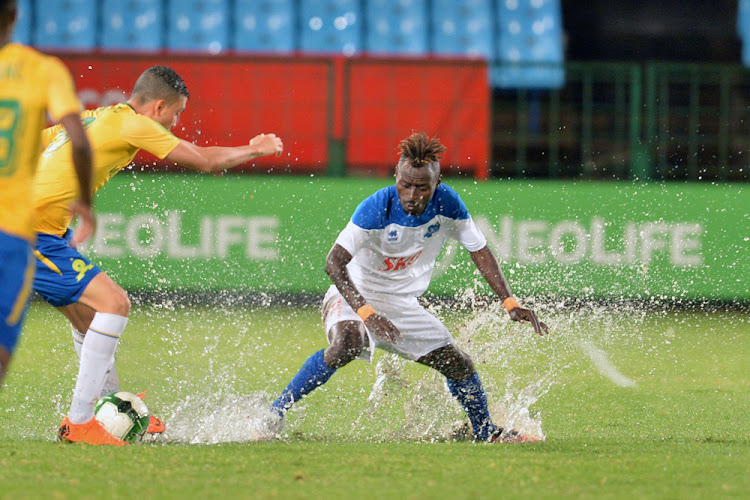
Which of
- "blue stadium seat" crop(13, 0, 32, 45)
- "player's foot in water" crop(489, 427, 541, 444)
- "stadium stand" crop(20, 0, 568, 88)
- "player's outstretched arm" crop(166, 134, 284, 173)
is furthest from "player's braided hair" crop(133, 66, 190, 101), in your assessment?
"blue stadium seat" crop(13, 0, 32, 45)

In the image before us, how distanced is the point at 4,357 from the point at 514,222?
7522mm

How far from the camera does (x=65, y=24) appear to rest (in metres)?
13.2

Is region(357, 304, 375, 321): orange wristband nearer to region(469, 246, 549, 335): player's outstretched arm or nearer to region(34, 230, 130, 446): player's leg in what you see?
region(469, 246, 549, 335): player's outstretched arm

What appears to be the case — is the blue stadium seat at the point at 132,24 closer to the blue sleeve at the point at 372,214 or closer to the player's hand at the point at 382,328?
the blue sleeve at the point at 372,214

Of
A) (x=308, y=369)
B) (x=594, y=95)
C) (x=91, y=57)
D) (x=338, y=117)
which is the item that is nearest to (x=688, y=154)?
(x=594, y=95)

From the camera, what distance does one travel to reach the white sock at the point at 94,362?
499 cm

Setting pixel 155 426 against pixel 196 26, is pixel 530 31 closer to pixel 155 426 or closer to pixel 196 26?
pixel 196 26

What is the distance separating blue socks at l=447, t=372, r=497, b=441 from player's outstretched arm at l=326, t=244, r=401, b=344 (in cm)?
69

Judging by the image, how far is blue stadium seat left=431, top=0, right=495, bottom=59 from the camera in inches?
548

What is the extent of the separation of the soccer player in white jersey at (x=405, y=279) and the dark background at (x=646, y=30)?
9483mm

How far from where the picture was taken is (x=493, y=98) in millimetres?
11586

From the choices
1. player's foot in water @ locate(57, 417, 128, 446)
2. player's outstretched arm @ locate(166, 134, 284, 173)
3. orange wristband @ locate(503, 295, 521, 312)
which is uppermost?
player's outstretched arm @ locate(166, 134, 284, 173)

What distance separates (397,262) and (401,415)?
1.03 m

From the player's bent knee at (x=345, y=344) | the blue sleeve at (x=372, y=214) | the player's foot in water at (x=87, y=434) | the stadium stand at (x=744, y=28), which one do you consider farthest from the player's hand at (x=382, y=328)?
the stadium stand at (x=744, y=28)
